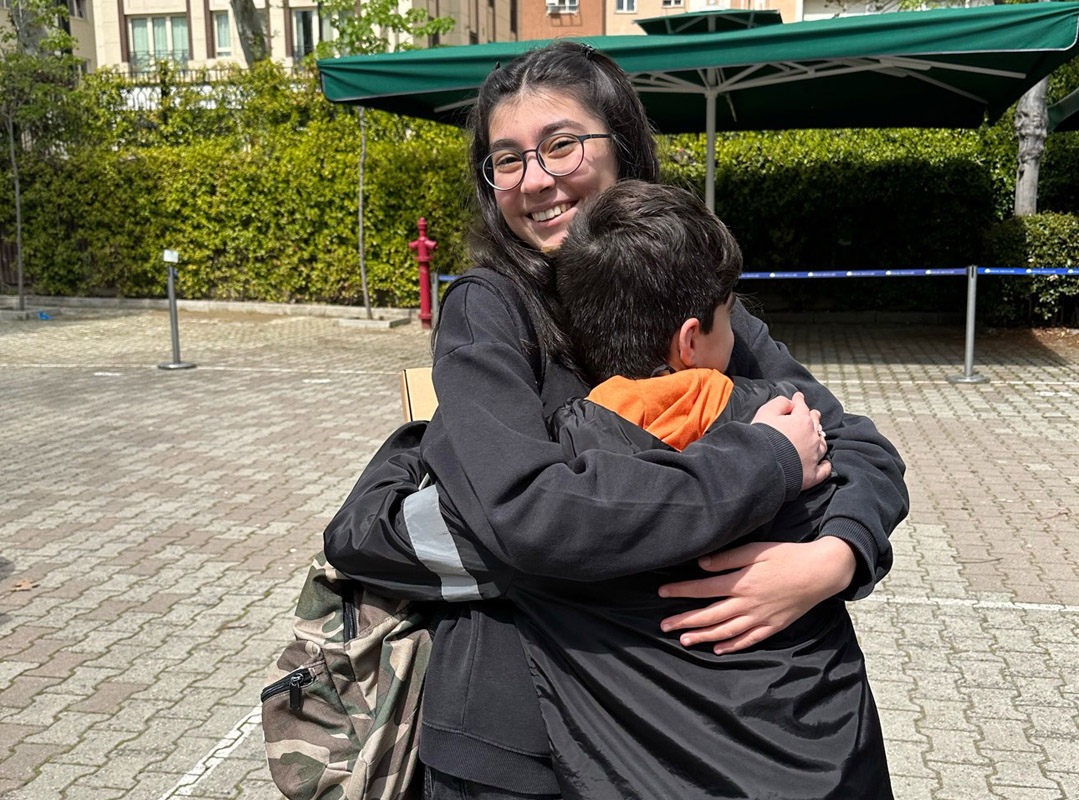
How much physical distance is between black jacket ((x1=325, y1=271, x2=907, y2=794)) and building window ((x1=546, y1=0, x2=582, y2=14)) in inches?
1913

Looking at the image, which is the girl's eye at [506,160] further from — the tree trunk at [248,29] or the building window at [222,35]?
the building window at [222,35]

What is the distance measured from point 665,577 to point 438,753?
412 mm

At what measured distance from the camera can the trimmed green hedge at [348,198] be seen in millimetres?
13023

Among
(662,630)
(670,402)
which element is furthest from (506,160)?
(662,630)

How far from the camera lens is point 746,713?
1280mm

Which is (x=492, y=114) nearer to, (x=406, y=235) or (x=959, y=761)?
(x=959, y=761)

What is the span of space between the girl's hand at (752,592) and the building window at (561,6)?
48881mm

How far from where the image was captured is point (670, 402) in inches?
54.0

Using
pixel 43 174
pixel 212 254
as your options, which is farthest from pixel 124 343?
pixel 43 174

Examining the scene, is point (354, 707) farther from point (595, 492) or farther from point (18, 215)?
point (18, 215)

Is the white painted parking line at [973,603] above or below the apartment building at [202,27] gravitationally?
below

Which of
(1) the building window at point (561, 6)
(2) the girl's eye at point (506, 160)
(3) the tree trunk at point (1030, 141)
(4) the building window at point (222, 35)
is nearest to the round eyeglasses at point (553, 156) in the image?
(2) the girl's eye at point (506, 160)

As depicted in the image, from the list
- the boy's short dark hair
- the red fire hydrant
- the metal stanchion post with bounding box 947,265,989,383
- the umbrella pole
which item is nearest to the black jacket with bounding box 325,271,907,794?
the boy's short dark hair

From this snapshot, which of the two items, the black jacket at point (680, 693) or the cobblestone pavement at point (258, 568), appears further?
the cobblestone pavement at point (258, 568)
